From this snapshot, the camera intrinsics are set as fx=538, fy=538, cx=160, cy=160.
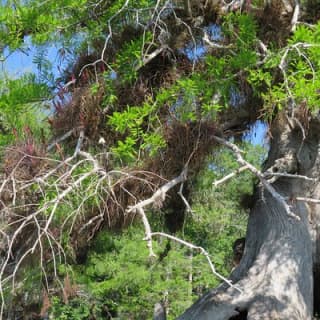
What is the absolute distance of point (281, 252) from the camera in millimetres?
4738

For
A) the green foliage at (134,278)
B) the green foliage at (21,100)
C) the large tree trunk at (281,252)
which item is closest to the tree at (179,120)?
the large tree trunk at (281,252)

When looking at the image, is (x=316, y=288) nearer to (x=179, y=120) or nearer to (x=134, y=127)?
(x=179, y=120)

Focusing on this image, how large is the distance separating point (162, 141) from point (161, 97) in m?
0.39

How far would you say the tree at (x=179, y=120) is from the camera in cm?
404

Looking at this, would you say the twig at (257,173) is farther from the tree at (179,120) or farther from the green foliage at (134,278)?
the green foliage at (134,278)

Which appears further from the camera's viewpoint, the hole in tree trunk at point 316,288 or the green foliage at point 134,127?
the hole in tree trunk at point 316,288

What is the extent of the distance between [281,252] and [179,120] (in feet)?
4.83

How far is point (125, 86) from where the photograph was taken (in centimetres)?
491

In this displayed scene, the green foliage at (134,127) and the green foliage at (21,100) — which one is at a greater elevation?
the green foliage at (21,100)

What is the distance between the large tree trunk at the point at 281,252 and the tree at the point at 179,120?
0.01 m

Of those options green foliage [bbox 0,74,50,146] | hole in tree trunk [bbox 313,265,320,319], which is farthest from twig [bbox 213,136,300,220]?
hole in tree trunk [bbox 313,265,320,319]

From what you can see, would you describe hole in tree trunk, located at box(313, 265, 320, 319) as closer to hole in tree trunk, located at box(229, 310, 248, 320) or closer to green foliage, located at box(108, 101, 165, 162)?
hole in tree trunk, located at box(229, 310, 248, 320)

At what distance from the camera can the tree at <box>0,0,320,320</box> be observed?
4.04 metres

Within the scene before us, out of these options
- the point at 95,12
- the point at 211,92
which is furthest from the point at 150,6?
the point at 211,92
